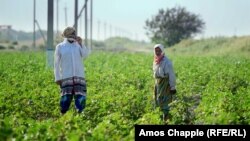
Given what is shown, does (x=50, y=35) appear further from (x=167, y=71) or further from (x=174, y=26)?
(x=174, y=26)

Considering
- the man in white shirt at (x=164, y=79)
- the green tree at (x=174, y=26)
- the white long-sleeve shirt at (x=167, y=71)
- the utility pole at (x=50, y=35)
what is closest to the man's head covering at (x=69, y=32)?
the man in white shirt at (x=164, y=79)

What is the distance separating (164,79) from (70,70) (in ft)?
6.13

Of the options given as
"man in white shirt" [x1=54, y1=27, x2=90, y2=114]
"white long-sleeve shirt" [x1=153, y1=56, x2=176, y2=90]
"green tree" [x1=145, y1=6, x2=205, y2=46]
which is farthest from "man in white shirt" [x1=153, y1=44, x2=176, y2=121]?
"green tree" [x1=145, y1=6, x2=205, y2=46]

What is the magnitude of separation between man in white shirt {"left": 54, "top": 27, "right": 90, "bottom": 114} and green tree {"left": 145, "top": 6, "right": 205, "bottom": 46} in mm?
63070

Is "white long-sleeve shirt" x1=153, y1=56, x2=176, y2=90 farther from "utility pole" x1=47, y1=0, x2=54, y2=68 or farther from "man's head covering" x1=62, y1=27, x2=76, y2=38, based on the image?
"utility pole" x1=47, y1=0, x2=54, y2=68

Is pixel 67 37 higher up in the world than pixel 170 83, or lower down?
higher up

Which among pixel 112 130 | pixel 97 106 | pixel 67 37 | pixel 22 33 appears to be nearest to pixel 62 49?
pixel 67 37

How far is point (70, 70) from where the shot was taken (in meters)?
8.73

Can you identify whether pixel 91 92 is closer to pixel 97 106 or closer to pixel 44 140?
pixel 97 106

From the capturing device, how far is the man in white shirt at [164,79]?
31.8 feet

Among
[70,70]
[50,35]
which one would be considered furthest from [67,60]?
[50,35]

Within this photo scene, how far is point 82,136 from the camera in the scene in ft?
18.7

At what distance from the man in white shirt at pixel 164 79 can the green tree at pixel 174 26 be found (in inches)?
2438

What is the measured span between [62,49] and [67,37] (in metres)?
0.21
